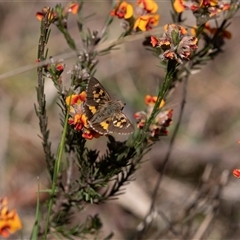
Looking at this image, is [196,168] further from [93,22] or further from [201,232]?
[93,22]

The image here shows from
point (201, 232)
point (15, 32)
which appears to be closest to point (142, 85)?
point (15, 32)

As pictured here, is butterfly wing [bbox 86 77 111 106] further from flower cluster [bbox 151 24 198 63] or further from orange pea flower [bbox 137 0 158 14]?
orange pea flower [bbox 137 0 158 14]

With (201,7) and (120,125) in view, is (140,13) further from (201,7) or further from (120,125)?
(120,125)

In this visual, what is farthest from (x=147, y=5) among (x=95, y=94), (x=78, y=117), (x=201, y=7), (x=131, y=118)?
(x=131, y=118)

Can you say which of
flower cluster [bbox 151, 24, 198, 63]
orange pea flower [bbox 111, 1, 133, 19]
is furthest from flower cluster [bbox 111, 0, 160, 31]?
flower cluster [bbox 151, 24, 198, 63]

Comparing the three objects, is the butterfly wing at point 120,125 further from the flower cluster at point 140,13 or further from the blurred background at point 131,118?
the blurred background at point 131,118

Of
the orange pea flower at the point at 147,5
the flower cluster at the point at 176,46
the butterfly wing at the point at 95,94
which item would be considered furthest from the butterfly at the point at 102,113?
the orange pea flower at the point at 147,5

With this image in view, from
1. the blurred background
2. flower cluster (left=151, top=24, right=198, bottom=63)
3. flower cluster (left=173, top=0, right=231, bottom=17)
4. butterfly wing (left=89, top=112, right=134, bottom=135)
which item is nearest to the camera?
flower cluster (left=151, top=24, right=198, bottom=63)
